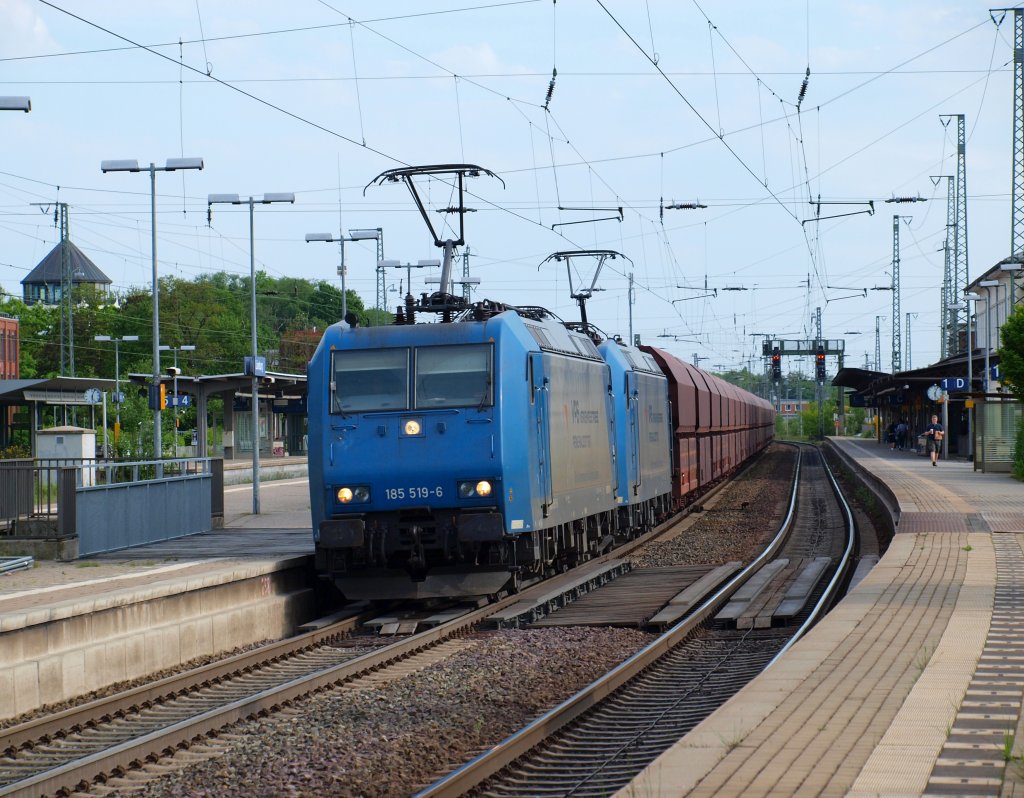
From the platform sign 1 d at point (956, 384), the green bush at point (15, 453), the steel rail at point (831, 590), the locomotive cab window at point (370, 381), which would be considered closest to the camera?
the steel rail at point (831, 590)

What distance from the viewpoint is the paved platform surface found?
12.6m

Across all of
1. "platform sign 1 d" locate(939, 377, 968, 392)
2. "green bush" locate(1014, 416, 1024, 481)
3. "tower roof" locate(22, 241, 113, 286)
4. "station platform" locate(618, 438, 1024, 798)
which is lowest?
"station platform" locate(618, 438, 1024, 798)

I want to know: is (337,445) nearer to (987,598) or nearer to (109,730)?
(109,730)

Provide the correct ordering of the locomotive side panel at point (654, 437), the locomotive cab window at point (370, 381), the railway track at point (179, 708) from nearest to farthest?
the railway track at point (179, 708), the locomotive cab window at point (370, 381), the locomotive side panel at point (654, 437)

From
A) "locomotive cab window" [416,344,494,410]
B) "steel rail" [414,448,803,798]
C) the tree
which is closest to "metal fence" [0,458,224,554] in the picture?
"locomotive cab window" [416,344,494,410]

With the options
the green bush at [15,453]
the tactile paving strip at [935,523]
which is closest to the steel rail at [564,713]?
the tactile paving strip at [935,523]

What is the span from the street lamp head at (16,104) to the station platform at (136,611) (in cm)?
562

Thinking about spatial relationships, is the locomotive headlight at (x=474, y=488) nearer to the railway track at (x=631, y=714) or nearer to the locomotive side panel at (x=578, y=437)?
the locomotive side panel at (x=578, y=437)

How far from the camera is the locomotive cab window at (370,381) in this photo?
1408 centimetres

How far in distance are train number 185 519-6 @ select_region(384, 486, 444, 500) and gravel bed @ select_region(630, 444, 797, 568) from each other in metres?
6.13

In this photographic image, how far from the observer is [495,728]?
8789mm

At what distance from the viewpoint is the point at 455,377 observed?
1398 centimetres

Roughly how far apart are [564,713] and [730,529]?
57.4 feet

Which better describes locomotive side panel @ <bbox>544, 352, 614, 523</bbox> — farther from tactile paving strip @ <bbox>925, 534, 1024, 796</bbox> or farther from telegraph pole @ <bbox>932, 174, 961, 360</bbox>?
telegraph pole @ <bbox>932, 174, 961, 360</bbox>
